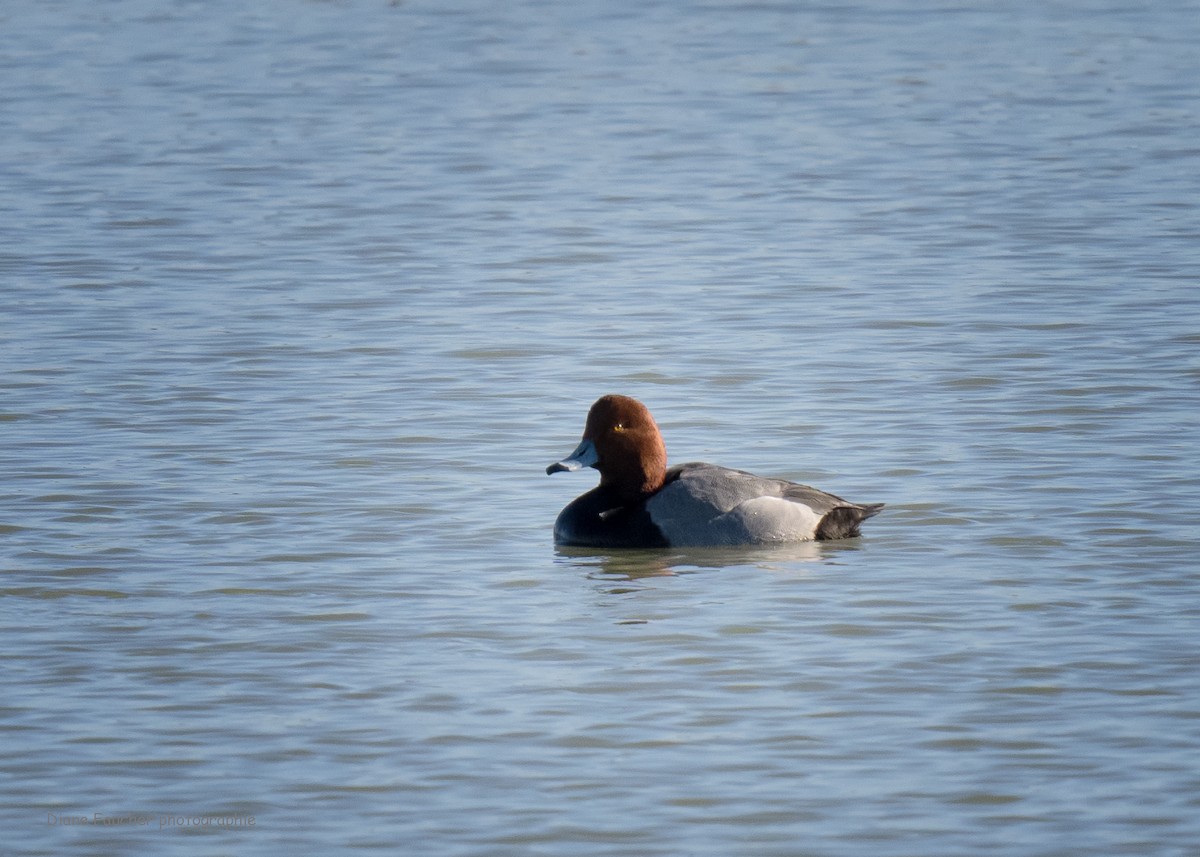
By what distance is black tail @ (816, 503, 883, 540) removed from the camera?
948 cm

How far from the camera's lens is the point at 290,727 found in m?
7.11

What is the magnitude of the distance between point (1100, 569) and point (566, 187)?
1174 cm

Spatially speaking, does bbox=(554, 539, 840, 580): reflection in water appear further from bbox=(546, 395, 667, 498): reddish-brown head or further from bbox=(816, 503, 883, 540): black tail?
bbox=(546, 395, 667, 498): reddish-brown head

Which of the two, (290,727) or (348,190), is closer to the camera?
(290,727)

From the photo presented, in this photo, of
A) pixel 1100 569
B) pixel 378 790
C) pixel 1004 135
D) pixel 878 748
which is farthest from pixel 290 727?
pixel 1004 135

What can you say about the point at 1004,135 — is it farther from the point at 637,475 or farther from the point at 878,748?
the point at 878,748

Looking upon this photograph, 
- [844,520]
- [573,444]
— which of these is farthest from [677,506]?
[573,444]

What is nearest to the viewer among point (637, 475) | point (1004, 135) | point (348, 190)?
point (637, 475)

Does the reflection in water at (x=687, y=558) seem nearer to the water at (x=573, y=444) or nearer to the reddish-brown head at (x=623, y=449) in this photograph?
the water at (x=573, y=444)

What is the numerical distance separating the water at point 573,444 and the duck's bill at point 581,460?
1.13 feet

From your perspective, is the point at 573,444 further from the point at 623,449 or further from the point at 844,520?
the point at 844,520

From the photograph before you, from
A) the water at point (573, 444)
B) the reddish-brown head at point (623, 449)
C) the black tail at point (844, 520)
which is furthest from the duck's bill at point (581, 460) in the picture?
the black tail at point (844, 520)

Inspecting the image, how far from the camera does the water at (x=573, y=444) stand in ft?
21.7

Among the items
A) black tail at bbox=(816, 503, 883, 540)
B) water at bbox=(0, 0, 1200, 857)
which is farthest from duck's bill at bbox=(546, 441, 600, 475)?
Result: black tail at bbox=(816, 503, 883, 540)
